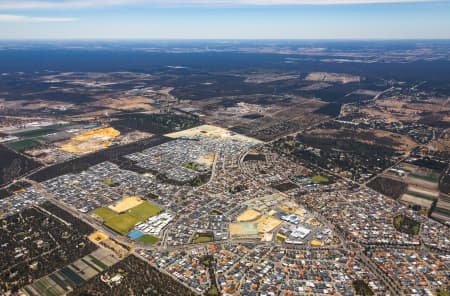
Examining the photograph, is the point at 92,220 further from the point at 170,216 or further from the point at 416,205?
the point at 416,205

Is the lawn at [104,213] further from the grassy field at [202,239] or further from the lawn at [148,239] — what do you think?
the grassy field at [202,239]

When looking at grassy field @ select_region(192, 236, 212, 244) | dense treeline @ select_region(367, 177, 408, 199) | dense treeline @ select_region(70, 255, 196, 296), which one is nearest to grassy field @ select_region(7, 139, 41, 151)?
dense treeline @ select_region(70, 255, 196, 296)

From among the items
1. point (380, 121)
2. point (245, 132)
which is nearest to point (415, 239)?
point (245, 132)

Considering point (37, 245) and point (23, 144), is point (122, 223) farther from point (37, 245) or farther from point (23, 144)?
point (23, 144)

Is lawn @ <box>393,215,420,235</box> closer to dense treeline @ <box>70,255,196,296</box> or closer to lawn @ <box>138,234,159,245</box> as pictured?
dense treeline @ <box>70,255,196,296</box>

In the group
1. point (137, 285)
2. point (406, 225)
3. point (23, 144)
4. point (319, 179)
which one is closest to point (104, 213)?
point (137, 285)

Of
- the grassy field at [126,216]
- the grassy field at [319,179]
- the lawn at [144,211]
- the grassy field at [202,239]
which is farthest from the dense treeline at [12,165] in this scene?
the grassy field at [319,179]
